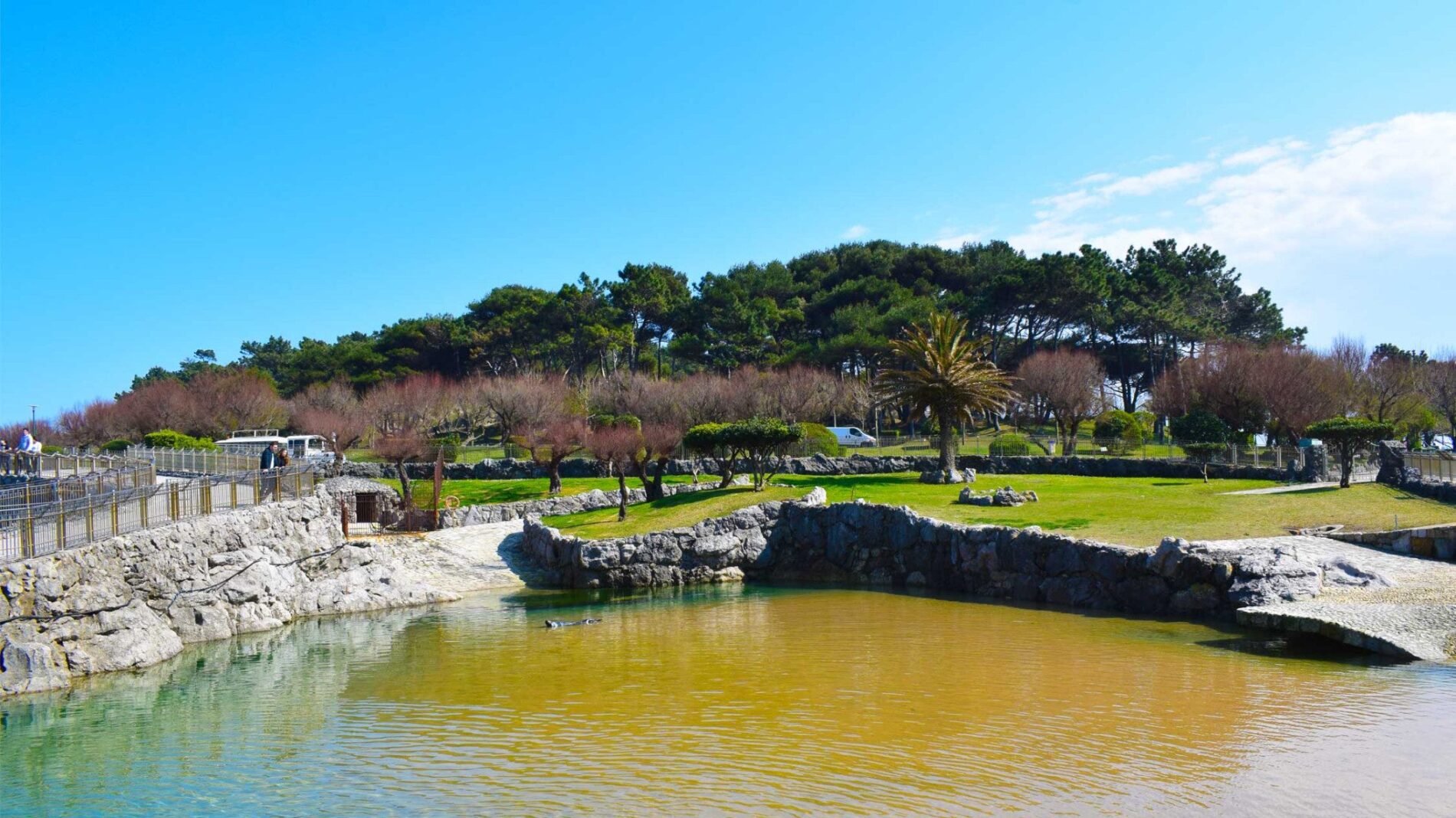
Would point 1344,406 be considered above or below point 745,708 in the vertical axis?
above

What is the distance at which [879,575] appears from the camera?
2844cm

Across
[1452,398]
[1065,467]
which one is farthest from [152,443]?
[1452,398]

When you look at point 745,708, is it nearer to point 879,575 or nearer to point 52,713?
point 52,713

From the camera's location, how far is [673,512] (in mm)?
32688

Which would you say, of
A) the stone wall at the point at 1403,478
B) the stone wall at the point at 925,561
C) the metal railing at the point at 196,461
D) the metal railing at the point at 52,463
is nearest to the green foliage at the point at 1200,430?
the stone wall at the point at 1403,478

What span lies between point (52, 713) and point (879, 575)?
19.7 meters

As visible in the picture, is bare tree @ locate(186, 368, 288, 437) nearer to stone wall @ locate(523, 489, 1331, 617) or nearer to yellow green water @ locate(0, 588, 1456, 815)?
stone wall @ locate(523, 489, 1331, 617)

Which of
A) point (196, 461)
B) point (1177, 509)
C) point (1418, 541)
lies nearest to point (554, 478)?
point (196, 461)

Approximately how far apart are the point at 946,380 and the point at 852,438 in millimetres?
21931

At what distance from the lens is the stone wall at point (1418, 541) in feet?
65.2

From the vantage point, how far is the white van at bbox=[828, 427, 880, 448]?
5900 cm

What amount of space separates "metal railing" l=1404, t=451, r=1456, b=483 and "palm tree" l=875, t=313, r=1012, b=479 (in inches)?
573

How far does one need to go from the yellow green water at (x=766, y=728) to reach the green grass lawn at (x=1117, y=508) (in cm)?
443

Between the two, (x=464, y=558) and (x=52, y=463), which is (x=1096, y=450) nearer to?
(x=464, y=558)
